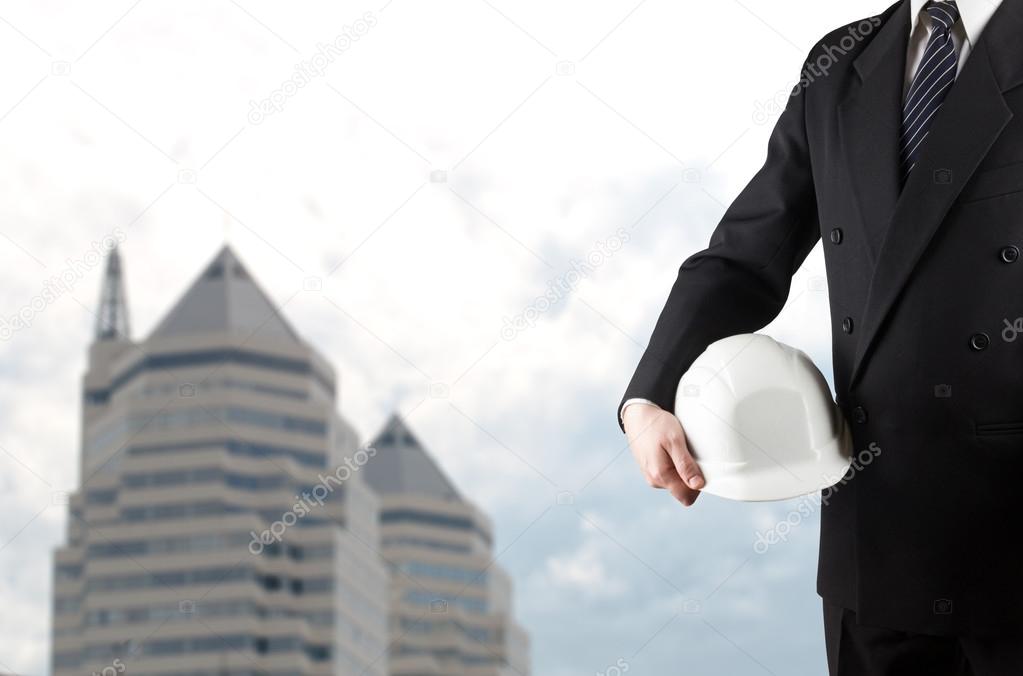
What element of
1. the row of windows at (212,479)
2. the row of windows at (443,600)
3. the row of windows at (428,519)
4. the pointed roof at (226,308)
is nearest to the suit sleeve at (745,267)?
the row of windows at (212,479)

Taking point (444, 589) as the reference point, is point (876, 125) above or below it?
below

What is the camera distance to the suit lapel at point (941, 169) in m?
1.20

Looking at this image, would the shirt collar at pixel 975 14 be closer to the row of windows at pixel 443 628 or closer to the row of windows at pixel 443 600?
the row of windows at pixel 443 628

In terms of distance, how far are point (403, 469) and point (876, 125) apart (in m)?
101

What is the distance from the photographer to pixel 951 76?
1.27 m

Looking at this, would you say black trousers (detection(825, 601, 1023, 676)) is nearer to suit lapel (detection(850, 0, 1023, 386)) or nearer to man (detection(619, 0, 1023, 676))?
man (detection(619, 0, 1023, 676))

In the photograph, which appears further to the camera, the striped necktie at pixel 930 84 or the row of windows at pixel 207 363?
the row of windows at pixel 207 363

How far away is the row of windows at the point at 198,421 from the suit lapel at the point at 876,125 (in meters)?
75.2

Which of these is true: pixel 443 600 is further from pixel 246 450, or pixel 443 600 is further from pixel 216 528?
pixel 216 528

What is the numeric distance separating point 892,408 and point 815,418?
0.25 ft

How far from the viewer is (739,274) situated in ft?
4.49

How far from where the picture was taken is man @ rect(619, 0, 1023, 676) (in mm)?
1136
